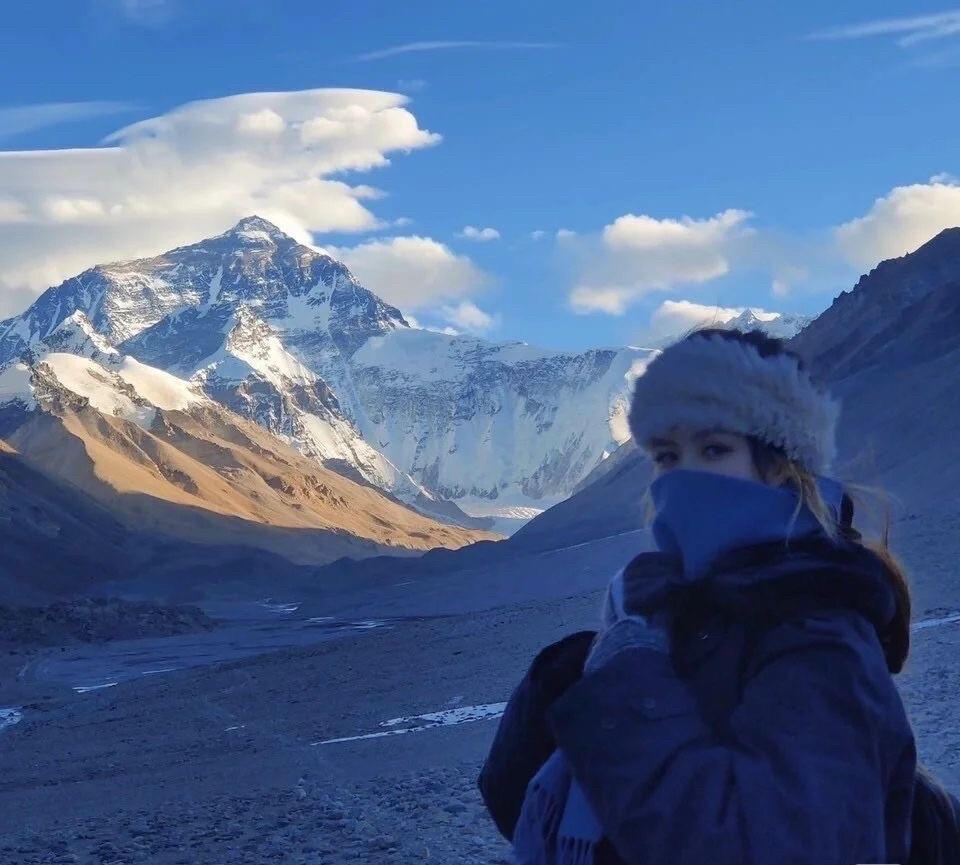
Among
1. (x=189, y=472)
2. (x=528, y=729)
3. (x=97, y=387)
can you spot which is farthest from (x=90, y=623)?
(x=97, y=387)

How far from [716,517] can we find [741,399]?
0.23 m

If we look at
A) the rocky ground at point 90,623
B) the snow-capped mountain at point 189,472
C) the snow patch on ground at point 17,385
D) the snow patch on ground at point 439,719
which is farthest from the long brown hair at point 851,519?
the snow patch on ground at point 17,385

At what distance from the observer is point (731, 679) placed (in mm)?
1846

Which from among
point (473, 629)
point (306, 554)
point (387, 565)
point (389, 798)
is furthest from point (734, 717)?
point (306, 554)

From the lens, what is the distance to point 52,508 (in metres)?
88.1

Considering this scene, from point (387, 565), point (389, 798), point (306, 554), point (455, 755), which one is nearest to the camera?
point (389, 798)

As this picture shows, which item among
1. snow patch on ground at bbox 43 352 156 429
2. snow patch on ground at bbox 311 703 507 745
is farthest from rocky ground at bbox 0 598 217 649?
snow patch on ground at bbox 43 352 156 429

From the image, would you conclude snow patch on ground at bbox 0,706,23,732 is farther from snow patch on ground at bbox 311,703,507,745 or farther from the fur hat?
the fur hat

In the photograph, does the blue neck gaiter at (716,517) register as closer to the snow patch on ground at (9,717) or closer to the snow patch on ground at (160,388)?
the snow patch on ground at (9,717)

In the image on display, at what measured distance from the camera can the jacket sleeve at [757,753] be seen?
1.70 meters

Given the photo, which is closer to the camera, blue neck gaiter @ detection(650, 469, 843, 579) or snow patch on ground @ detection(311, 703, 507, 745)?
blue neck gaiter @ detection(650, 469, 843, 579)

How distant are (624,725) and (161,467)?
11970cm

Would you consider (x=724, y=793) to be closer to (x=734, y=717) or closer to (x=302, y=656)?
(x=734, y=717)

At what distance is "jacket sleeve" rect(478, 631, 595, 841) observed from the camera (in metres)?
2.08
